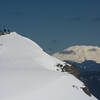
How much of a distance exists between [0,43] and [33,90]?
30888 millimetres

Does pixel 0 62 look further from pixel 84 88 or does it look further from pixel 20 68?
pixel 84 88

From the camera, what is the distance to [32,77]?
67.6 metres

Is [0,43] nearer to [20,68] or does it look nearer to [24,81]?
[20,68]

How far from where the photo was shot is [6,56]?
8056 cm

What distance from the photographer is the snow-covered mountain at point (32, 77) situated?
60.7m

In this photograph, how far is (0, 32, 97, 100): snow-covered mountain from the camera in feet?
199

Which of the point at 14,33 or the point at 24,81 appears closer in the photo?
the point at 24,81

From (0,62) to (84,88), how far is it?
20.7 meters

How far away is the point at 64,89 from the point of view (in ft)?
222

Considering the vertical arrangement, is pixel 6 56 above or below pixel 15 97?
above

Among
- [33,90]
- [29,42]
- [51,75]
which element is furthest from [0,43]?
[33,90]

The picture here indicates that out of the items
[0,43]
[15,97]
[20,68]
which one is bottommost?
[15,97]

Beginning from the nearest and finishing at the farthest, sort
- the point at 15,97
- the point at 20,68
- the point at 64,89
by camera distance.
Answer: the point at 15,97 → the point at 64,89 → the point at 20,68

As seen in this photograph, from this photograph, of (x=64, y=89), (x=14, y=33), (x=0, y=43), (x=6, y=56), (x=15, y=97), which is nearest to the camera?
(x=15, y=97)
